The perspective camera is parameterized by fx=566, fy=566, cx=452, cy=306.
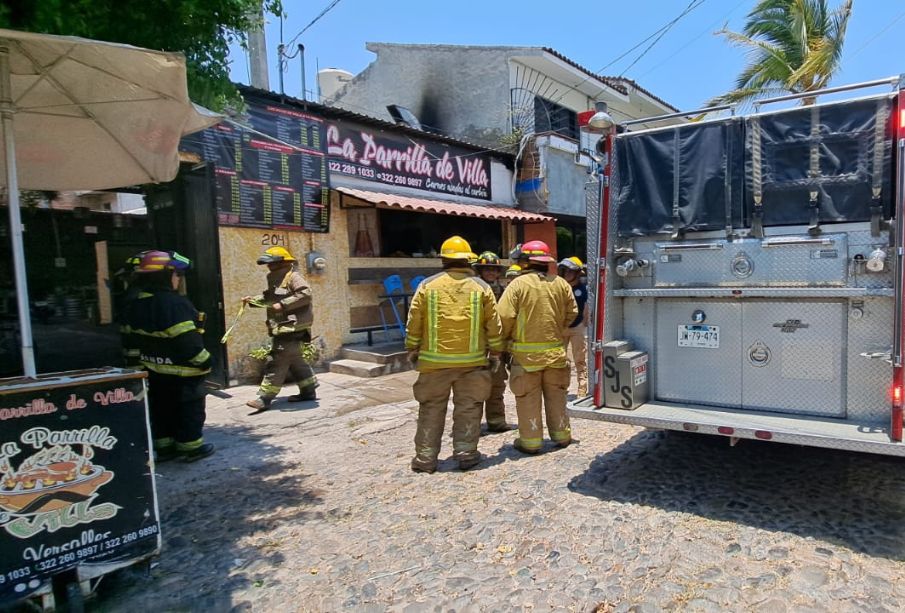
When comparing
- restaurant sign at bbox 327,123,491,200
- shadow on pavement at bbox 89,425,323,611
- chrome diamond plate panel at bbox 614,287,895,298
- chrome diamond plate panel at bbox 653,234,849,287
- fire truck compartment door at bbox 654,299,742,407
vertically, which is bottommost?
shadow on pavement at bbox 89,425,323,611

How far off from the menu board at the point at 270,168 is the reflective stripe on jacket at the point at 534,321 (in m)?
4.42

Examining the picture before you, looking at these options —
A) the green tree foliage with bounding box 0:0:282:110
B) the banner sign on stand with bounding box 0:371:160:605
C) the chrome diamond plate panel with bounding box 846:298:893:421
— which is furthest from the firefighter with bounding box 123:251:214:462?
the chrome diamond plate panel with bounding box 846:298:893:421

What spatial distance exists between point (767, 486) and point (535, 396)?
182 centimetres

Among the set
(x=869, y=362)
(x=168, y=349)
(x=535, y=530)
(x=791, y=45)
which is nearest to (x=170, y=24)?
(x=168, y=349)

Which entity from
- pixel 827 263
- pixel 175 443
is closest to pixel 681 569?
pixel 827 263

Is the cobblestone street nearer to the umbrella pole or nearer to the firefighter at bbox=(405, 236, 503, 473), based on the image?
the firefighter at bbox=(405, 236, 503, 473)

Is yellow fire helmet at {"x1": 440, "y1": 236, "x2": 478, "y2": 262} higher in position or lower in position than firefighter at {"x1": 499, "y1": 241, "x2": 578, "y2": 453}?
higher

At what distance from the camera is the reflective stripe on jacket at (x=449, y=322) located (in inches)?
180

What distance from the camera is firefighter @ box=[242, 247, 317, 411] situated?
6675 mm

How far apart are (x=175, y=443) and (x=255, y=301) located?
2.16 meters

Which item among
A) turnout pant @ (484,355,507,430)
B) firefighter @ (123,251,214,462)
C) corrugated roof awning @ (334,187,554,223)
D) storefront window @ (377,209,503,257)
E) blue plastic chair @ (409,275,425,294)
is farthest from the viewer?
storefront window @ (377,209,503,257)

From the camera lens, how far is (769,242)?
12.5 feet

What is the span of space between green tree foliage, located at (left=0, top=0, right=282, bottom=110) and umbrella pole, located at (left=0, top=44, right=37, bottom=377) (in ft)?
0.84

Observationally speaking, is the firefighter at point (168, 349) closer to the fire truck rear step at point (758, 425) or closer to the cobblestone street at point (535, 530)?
the cobblestone street at point (535, 530)
